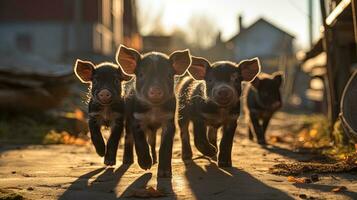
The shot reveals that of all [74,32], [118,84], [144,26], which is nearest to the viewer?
[118,84]

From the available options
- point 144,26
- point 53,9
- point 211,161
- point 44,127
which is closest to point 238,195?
point 211,161

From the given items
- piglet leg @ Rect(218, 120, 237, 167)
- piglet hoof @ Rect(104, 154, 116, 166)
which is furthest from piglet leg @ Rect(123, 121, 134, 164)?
piglet leg @ Rect(218, 120, 237, 167)

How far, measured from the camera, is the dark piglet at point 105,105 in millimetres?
8575

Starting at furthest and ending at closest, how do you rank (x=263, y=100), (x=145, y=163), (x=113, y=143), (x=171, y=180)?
(x=263, y=100), (x=113, y=143), (x=145, y=163), (x=171, y=180)

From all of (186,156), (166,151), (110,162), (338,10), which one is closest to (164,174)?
(166,151)

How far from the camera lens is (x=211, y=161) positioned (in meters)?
8.92

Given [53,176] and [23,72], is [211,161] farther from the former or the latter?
[23,72]

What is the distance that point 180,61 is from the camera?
26.1ft

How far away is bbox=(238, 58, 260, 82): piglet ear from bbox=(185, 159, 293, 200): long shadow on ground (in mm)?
1282

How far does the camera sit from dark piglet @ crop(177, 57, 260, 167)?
26.9ft

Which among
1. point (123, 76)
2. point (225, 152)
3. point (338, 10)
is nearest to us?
point (225, 152)

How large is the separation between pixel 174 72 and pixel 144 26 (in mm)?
64656

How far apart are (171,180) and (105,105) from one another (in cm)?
209

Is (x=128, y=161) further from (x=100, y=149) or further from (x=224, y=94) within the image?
(x=224, y=94)
